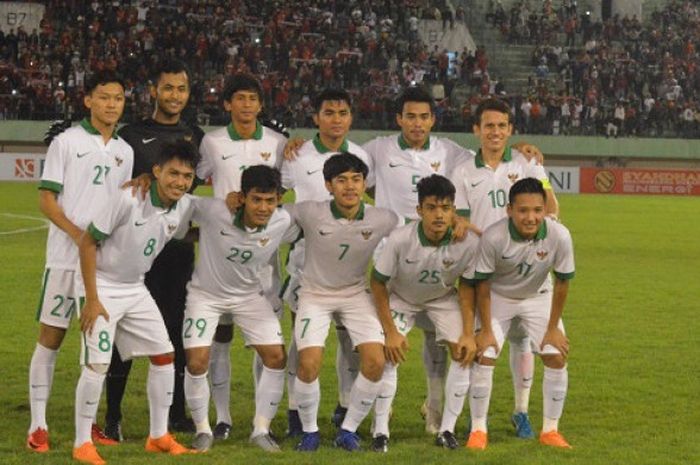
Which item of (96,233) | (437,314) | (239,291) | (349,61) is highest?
(349,61)

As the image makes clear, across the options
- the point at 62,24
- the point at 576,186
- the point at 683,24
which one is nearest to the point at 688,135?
the point at 576,186

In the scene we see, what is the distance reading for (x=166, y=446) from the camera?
265 inches

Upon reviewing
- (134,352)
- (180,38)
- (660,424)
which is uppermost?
(180,38)

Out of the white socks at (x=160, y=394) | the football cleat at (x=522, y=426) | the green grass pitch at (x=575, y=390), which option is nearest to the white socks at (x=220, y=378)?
the green grass pitch at (x=575, y=390)

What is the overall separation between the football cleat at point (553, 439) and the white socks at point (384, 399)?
0.93m

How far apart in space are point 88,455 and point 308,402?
1247 mm

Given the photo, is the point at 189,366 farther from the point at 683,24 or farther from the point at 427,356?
the point at 683,24

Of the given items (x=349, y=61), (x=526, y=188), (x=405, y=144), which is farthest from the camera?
(x=349, y=61)

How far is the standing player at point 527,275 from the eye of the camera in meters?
7.01

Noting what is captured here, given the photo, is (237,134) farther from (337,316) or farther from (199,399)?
(199,399)

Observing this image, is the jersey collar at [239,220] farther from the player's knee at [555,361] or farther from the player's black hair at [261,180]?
the player's knee at [555,361]

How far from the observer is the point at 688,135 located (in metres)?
36.7

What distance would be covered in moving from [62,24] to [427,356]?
32.0 meters

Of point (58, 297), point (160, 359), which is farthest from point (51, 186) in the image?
point (160, 359)
